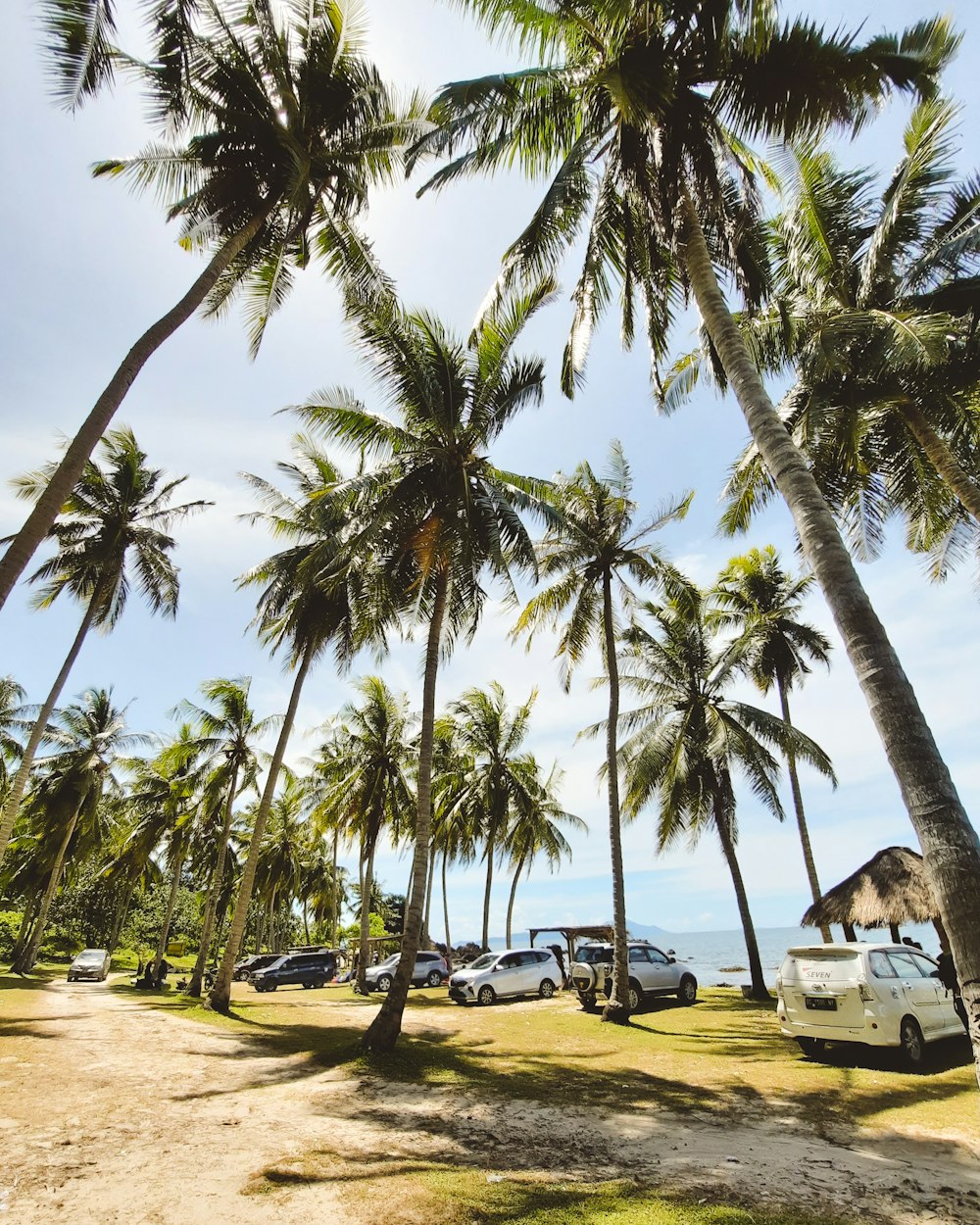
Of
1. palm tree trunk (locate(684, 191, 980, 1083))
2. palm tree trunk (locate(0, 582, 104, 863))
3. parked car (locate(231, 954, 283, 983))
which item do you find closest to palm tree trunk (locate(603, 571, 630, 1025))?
palm tree trunk (locate(684, 191, 980, 1083))

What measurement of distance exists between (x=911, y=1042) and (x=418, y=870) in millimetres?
7900

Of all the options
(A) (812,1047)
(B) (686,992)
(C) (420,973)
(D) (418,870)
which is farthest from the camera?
(C) (420,973)

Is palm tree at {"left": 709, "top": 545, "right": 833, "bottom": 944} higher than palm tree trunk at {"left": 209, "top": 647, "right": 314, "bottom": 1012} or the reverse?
higher

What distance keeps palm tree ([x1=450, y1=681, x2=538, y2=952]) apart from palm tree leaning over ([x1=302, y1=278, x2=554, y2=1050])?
16144 mm

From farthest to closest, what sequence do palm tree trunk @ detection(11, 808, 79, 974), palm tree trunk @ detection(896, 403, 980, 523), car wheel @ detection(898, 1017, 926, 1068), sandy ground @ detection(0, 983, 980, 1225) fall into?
palm tree trunk @ detection(11, 808, 79, 974) < palm tree trunk @ detection(896, 403, 980, 523) < car wheel @ detection(898, 1017, 926, 1068) < sandy ground @ detection(0, 983, 980, 1225)

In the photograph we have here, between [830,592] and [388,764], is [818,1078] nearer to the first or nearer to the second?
[830,592]

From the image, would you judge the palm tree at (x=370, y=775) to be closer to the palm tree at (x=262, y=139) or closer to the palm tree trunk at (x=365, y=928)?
the palm tree trunk at (x=365, y=928)

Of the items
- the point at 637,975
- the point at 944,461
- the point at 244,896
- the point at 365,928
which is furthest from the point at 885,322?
the point at 365,928

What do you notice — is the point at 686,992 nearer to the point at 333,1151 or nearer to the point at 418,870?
the point at 418,870

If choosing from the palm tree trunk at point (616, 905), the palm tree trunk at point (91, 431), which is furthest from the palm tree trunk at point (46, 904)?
the palm tree trunk at point (91, 431)

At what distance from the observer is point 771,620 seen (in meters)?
20.9

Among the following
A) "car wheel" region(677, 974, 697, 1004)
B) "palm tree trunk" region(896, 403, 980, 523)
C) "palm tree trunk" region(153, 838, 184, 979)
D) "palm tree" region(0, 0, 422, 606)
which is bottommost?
"car wheel" region(677, 974, 697, 1004)

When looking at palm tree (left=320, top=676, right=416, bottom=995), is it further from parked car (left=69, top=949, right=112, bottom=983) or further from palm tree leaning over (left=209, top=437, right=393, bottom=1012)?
parked car (left=69, top=949, right=112, bottom=983)

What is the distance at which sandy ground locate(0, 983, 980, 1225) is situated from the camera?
458 cm
